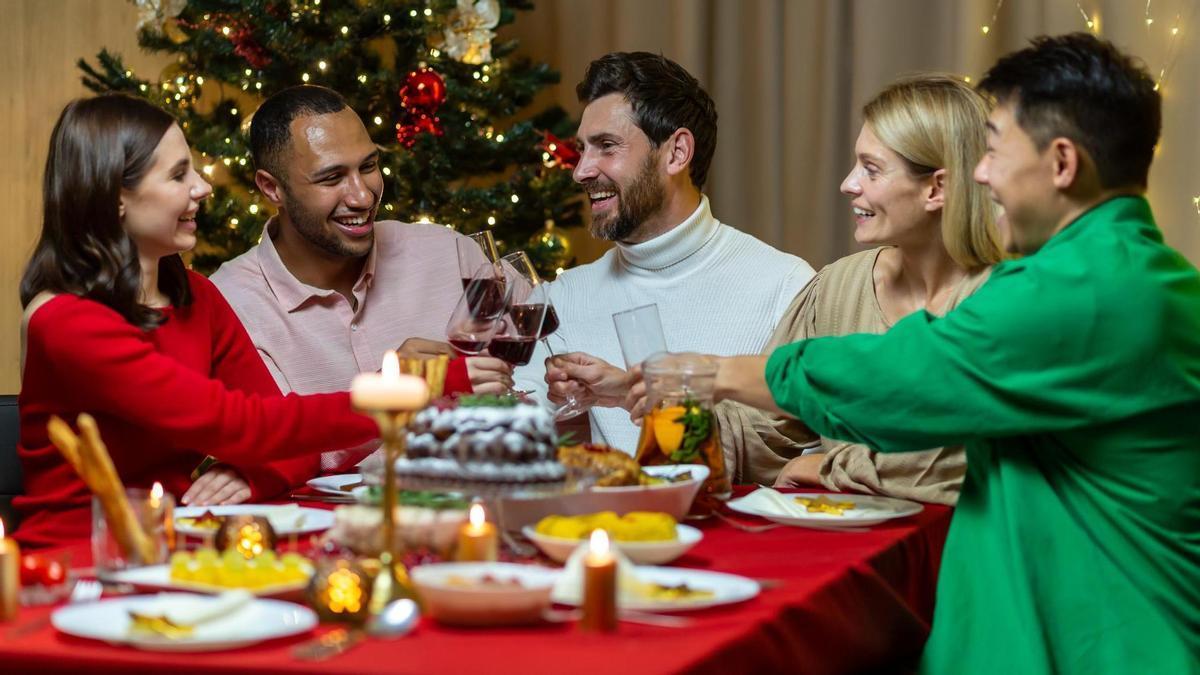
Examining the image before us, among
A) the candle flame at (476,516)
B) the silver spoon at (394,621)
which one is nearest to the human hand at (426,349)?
the candle flame at (476,516)

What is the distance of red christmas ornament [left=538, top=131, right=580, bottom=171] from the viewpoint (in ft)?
14.1

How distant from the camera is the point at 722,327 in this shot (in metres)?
3.13

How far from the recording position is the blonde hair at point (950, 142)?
2467 mm

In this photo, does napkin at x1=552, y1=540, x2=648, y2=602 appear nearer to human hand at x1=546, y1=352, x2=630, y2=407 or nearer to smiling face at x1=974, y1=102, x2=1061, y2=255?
smiling face at x1=974, y1=102, x2=1061, y2=255

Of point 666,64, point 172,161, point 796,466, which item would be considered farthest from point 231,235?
point 796,466

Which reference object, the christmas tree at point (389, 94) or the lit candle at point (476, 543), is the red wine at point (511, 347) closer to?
the lit candle at point (476, 543)

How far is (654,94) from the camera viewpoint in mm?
3312

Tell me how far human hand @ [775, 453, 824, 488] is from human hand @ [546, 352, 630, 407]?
0.32m

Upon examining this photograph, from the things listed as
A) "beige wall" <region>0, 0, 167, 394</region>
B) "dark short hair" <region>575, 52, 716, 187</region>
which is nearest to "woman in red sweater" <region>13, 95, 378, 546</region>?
"dark short hair" <region>575, 52, 716, 187</region>

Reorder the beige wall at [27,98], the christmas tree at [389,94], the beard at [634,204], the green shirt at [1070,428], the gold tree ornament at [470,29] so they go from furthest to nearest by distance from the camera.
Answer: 1. the beige wall at [27,98]
2. the gold tree ornament at [470,29]
3. the christmas tree at [389,94]
4. the beard at [634,204]
5. the green shirt at [1070,428]

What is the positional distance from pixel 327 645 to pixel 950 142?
5.54 feet

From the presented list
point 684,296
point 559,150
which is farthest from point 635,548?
point 559,150

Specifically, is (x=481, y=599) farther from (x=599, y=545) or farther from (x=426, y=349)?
(x=426, y=349)

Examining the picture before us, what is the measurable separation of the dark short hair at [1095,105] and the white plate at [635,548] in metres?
0.72
